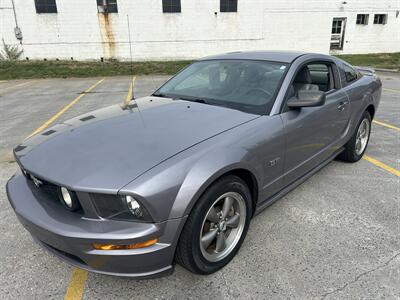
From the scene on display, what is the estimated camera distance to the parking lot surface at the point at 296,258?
2172 mm

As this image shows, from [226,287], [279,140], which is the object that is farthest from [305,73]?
[226,287]

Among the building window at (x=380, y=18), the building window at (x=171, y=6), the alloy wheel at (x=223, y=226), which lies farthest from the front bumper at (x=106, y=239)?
the building window at (x=380, y=18)

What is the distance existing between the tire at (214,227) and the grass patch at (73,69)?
16127 millimetres

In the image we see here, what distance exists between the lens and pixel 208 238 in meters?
2.25

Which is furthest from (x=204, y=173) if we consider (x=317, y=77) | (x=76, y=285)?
(x=317, y=77)

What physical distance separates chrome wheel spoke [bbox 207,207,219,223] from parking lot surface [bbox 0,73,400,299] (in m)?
0.42

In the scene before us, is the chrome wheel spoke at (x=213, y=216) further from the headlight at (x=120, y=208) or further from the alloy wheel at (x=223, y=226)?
the headlight at (x=120, y=208)

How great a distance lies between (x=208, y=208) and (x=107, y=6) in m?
21.9

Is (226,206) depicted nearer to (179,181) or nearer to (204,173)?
(204,173)

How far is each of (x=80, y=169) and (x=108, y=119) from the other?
0.86 m

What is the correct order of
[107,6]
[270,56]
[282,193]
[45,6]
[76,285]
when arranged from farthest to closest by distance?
[107,6]
[45,6]
[270,56]
[282,193]
[76,285]

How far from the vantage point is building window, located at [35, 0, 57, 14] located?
2027 cm

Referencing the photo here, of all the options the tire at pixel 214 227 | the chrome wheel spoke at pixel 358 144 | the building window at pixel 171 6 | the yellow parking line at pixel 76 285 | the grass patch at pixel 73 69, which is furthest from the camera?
the building window at pixel 171 6

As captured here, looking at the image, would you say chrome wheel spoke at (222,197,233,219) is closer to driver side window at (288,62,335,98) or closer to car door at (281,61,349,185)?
car door at (281,61,349,185)
